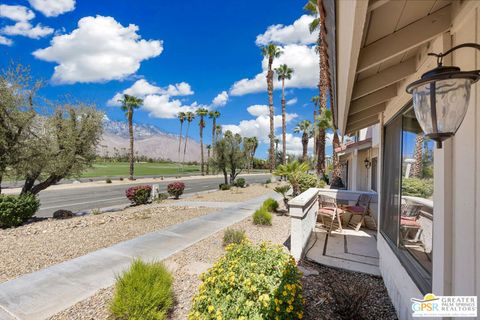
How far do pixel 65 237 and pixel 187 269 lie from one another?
461 cm

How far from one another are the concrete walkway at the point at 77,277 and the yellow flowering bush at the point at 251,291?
2479 mm

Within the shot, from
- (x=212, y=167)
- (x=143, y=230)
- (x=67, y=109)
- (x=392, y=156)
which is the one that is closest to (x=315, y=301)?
(x=392, y=156)

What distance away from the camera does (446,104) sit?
4.84 feet

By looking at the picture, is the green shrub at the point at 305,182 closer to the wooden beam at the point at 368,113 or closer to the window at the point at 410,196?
the wooden beam at the point at 368,113

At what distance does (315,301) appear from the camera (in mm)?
3750

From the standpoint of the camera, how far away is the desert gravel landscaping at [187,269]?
3.63 meters

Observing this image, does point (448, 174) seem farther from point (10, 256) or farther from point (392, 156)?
point (10, 256)

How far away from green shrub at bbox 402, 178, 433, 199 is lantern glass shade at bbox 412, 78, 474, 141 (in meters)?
1.36

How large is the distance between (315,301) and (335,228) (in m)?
4.24

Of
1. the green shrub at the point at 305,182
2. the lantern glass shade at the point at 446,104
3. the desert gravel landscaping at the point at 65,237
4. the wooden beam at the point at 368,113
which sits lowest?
the desert gravel landscaping at the point at 65,237

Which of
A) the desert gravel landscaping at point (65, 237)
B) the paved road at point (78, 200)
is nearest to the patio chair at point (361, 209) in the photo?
the desert gravel landscaping at point (65, 237)

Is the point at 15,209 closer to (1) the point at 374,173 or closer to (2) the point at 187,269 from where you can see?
(2) the point at 187,269

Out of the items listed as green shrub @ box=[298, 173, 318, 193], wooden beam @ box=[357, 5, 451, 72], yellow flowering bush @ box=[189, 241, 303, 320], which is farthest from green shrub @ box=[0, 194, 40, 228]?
green shrub @ box=[298, 173, 318, 193]

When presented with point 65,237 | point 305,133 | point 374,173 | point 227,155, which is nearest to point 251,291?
point 65,237
